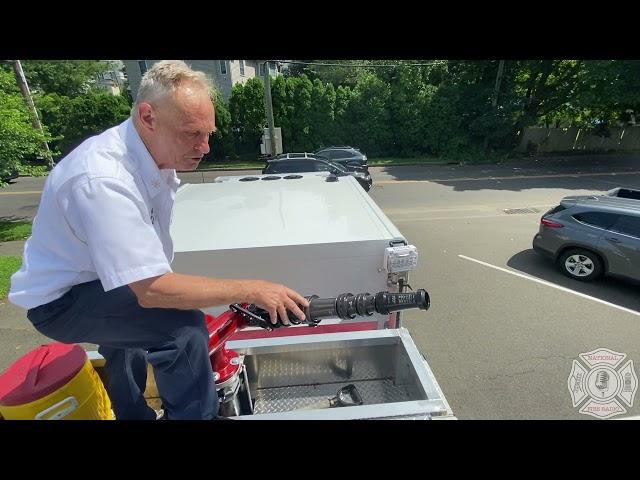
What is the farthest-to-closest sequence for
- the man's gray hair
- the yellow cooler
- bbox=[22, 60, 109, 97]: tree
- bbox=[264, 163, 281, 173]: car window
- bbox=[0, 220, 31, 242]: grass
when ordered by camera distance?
bbox=[22, 60, 109, 97]: tree
bbox=[264, 163, 281, 173]: car window
bbox=[0, 220, 31, 242]: grass
the yellow cooler
the man's gray hair

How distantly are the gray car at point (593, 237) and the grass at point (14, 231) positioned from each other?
11.4 metres

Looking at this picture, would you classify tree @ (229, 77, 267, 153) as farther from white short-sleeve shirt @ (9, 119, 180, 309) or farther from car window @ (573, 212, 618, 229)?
white short-sleeve shirt @ (9, 119, 180, 309)

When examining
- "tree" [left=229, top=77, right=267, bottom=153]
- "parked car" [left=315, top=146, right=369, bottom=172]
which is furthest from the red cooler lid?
"tree" [left=229, top=77, right=267, bottom=153]

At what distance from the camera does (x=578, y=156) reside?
21.0m

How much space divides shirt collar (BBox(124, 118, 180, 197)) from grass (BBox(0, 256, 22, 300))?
6.01m

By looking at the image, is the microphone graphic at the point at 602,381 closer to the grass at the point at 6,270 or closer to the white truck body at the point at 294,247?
the white truck body at the point at 294,247

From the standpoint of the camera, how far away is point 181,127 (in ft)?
4.05

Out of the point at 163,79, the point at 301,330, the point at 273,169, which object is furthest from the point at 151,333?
the point at 273,169

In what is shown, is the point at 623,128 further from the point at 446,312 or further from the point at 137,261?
the point at 137,261

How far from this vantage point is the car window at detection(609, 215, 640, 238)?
17.6 feet

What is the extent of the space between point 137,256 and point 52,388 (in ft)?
2.53

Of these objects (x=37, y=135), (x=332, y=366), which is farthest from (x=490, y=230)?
(x=37, y=135)

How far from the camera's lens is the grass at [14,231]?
27.8 ft
